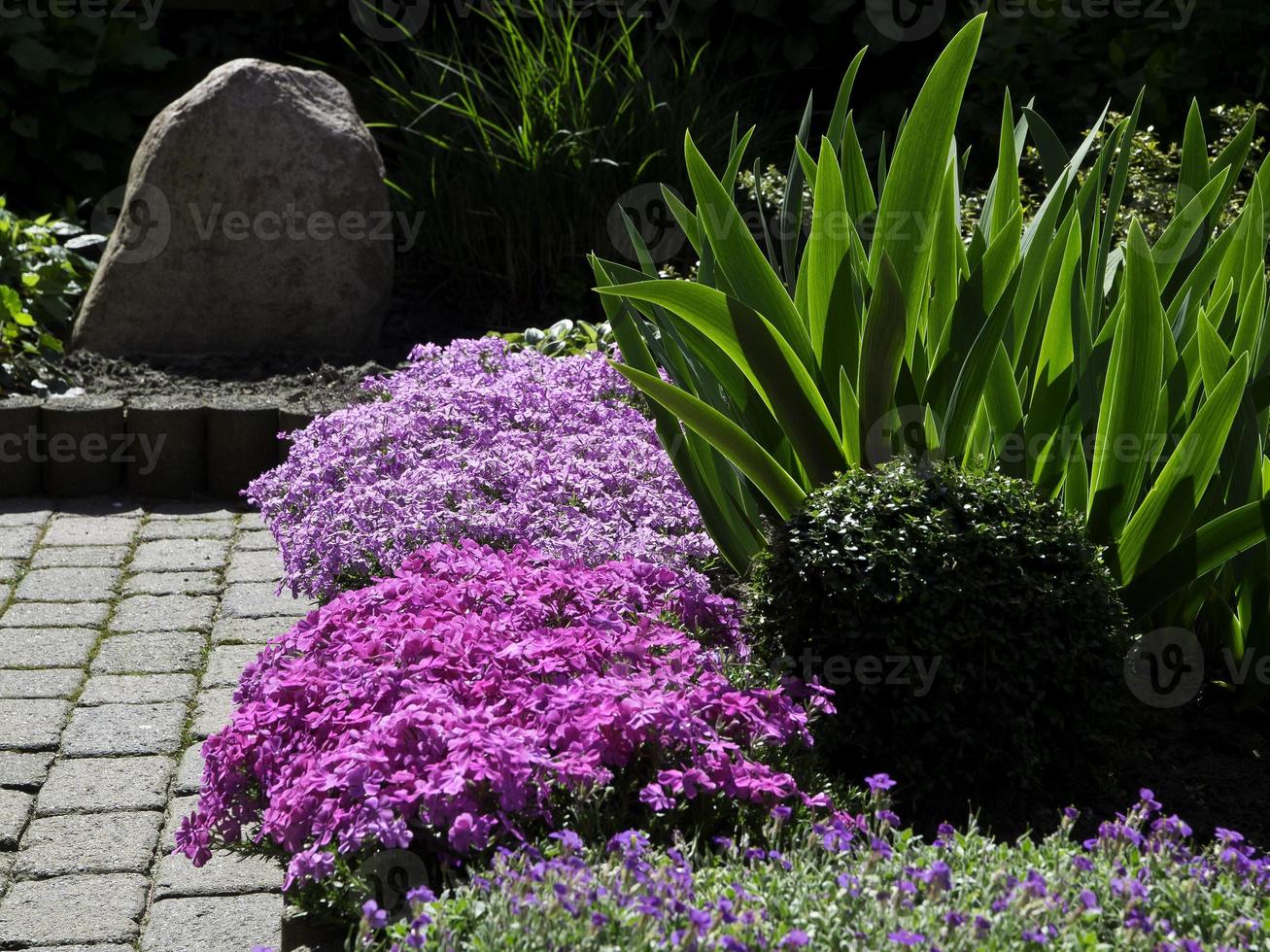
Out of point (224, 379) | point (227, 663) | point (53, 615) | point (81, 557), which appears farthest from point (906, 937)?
point (224, 379)

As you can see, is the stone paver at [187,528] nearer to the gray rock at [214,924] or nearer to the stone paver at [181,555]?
the stone paver at [181,555]

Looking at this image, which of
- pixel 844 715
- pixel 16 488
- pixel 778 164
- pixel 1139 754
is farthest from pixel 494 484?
pixel 778 164

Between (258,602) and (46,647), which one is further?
(258,602)

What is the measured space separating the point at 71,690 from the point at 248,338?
2.72m

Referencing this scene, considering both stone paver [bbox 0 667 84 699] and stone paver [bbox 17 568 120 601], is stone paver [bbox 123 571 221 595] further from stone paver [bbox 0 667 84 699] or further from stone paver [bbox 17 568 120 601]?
stone paver [bbox 0 667 84 699]

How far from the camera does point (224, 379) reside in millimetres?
5621

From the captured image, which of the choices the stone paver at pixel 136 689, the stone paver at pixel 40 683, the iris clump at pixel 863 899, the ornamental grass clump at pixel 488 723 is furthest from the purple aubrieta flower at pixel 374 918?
the stone paver at pixel 40 683

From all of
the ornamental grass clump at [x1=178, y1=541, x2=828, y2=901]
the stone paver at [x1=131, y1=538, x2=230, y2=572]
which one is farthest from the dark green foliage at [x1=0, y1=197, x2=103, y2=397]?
the ornamental grass clump at [x1=178, y1=541, x2=828, y2=901]

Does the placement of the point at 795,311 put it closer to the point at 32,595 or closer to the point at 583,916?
the point at 583,916

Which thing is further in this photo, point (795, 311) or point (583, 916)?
point (795, 311)

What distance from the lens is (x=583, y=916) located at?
157 centimetres

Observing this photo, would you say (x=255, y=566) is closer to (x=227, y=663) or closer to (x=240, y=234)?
(x=227, y=663)

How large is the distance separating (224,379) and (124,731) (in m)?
2.62

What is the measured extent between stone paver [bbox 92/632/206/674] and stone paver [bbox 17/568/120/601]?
14.0 inches
